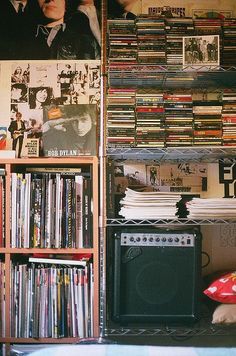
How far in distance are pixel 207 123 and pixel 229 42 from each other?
1.23 feet

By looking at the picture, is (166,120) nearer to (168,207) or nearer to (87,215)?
(168,207)

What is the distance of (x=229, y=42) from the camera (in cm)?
185

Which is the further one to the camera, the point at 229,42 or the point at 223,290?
the point at 229,42

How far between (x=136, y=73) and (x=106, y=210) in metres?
0.63

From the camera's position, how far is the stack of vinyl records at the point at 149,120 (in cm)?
182

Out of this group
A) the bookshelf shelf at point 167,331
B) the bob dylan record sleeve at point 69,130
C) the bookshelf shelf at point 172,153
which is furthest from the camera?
the bob dylan record sleeve at point 69,130

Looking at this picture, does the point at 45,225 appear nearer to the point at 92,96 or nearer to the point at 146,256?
the point at 146,256

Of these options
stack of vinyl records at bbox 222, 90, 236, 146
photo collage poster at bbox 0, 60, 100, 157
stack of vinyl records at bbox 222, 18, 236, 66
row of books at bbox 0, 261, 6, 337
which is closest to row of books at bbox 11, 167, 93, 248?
row of books at bbox 0, 261, 6, 337

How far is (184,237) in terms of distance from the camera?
173 cm

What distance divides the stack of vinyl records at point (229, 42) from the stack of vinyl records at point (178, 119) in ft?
0.80

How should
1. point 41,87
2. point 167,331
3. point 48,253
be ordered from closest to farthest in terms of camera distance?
point 167,331
point 48,253
point 41,87

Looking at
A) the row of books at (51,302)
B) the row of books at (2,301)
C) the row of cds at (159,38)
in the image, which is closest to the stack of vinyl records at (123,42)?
the row of cds at (159,38)

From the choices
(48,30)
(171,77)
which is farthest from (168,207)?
(48,30)

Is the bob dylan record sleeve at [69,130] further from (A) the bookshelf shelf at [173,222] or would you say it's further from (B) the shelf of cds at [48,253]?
(A) the bookshelf shelf at [173,222]
